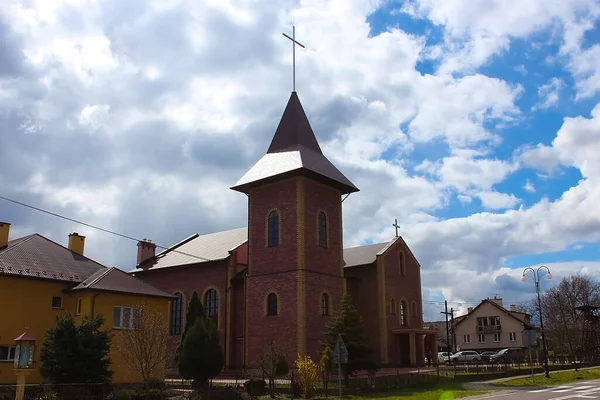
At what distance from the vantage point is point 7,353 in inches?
1033

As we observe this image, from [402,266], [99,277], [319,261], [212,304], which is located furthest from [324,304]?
[99,277]

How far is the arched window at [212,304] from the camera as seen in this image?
132ft

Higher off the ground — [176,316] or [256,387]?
[176,316]

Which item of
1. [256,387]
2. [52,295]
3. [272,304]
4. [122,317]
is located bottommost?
[256,387]

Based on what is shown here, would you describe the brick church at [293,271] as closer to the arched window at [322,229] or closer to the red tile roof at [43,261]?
the arched window at [322,229]

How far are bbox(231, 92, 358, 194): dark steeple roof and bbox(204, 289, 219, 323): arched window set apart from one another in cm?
825

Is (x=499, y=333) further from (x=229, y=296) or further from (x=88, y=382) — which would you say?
(x=88, y=382)

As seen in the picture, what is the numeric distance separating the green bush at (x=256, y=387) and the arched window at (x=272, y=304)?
9.03 metres

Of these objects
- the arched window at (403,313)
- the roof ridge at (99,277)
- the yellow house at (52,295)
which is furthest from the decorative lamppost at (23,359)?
the arched window at (403,313)

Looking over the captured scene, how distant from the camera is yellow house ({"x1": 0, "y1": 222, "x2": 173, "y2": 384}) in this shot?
26531 millimetres

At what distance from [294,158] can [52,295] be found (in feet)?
54.0

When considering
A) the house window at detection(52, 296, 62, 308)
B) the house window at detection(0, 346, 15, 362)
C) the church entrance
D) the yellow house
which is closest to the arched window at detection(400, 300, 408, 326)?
the church entrance

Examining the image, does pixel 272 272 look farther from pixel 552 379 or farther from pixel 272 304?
pixel 552 379

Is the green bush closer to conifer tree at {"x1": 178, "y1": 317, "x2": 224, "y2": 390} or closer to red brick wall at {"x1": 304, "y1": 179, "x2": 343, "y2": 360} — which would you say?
conifer tree at {"x1": 178, "y1": 317, "x2": 224, "y2": 390}
